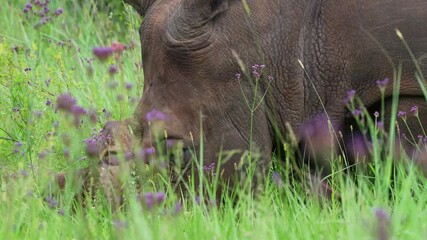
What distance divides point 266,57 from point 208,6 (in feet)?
1.18

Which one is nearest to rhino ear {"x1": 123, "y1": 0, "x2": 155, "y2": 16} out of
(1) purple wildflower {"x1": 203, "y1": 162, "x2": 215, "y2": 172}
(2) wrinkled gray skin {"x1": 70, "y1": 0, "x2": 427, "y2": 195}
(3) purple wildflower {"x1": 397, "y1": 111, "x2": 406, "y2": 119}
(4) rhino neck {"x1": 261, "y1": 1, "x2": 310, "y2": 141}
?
(2) wrinkled gray skin {"x1": 70, "y1": 0, "x2": 427, "y2": 195}

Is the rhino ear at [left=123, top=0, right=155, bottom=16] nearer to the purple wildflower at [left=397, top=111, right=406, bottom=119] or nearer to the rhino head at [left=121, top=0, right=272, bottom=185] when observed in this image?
the rhino head at [left=121, top=0, right=272, bottom=185]

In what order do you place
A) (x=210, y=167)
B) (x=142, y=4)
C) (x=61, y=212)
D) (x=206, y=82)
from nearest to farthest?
(x=61, y=212) < (x=210, y=167) < (x=206, y=82) < (x=142, y=4)

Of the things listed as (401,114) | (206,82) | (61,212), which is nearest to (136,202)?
(61,212)

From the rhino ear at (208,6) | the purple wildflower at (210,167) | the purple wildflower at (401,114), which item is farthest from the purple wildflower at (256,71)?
the purple wildflower at (401,114)

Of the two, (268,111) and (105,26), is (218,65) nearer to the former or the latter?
(268,111)

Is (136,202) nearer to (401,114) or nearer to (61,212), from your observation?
(61,212)

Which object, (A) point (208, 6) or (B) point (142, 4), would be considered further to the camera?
(B) point (142, 4)

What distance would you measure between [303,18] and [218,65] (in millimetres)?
459

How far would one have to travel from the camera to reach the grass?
11.4ft

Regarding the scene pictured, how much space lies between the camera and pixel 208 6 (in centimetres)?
469

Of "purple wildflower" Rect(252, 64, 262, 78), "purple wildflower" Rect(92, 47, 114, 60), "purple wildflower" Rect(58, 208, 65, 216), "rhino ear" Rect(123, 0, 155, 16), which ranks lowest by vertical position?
"purple wildflower" Rect(58, 208, 65, 216)

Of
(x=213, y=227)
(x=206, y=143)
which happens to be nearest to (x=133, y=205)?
(x=213, y=227)

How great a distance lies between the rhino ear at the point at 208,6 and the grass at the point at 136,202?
21.1 inches
